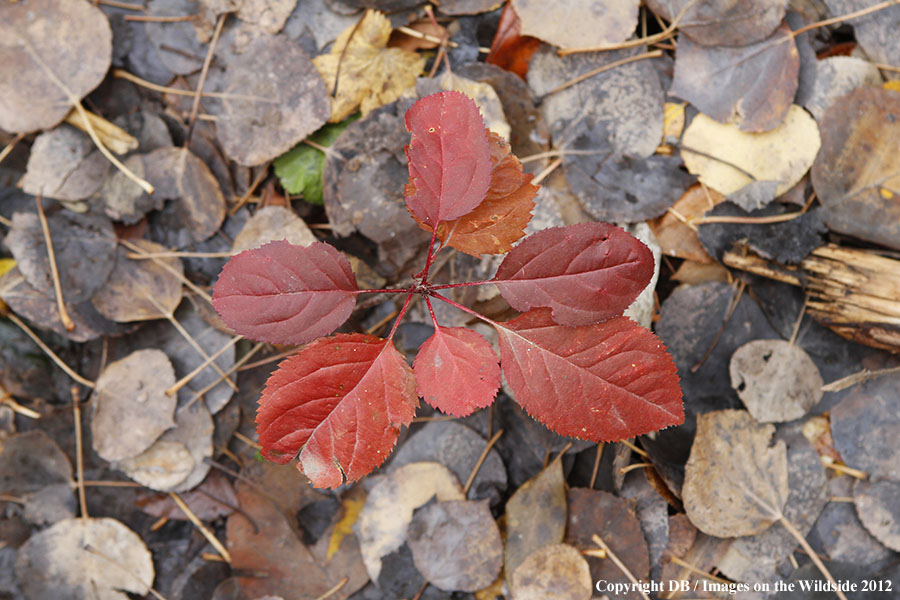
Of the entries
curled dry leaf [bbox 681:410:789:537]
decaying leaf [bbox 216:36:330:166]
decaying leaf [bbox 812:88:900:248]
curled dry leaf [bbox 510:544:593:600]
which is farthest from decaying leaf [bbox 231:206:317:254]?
decaying leaf [bbox 812:88:900:248]

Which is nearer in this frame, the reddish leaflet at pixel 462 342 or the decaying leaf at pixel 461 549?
the reddish leaflet at pixel 462 342

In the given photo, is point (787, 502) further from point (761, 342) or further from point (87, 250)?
point (87, 250)

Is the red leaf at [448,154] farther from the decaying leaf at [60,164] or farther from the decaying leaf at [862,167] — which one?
Result: the decaying leaf at [60,164]

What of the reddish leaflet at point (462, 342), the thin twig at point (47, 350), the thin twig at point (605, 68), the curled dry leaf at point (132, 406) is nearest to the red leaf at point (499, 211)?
the reddish leaflet at point (462, 342)

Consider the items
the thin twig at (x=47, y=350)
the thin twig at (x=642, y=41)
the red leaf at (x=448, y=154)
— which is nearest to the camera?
the red leaf at (x=448, y=154)

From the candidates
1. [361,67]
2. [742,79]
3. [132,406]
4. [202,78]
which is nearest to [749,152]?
[742,79]

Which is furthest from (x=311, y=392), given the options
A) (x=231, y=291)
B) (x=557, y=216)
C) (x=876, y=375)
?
(x=876, y=375)

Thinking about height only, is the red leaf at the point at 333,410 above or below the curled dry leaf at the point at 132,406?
above
